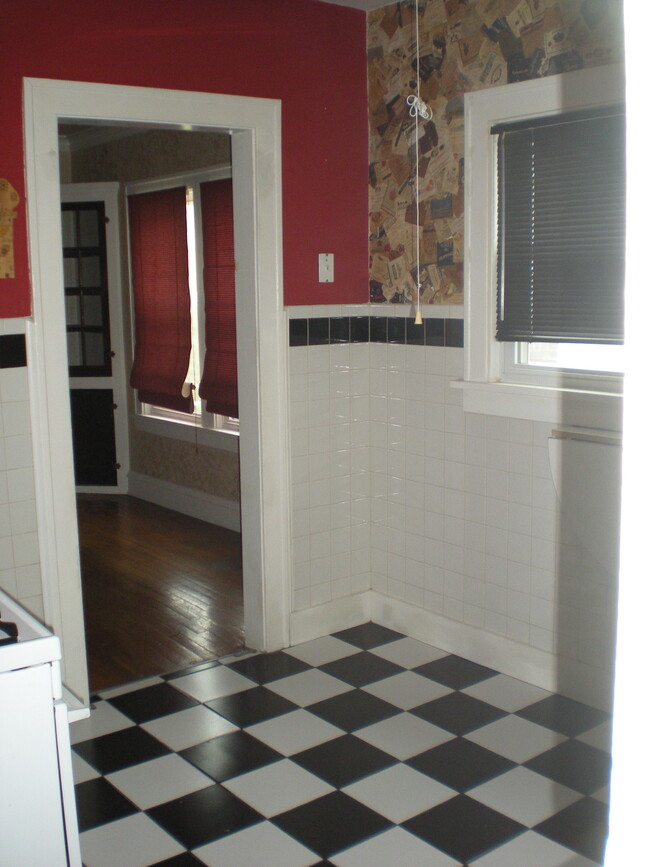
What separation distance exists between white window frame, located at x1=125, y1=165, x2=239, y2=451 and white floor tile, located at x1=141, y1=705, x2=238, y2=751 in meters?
2.53

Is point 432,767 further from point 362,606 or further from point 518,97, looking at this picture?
point 518,97

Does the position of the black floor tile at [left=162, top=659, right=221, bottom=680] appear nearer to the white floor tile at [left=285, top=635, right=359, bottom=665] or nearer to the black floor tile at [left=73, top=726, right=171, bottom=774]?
the white floor tile at [left=285, top=635, right=359, bottom=665]

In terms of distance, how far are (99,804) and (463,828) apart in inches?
42.9

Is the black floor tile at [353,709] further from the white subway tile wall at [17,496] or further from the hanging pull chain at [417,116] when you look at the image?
the hanging pull chain at [417,116]

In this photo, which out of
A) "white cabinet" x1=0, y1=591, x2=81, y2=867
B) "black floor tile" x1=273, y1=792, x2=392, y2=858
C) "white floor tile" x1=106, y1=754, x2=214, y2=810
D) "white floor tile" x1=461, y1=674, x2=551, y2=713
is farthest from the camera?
"white floor tile" x1=461, y1=674, x2=551, y2=713

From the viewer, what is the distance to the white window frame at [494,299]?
2988mm

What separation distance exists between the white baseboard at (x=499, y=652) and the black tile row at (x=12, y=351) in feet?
6.38

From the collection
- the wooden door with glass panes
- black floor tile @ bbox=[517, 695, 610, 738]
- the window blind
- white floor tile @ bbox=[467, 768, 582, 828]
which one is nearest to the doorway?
the wooden door with glass panes

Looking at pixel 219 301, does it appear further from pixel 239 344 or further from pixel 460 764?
pixel 460 764

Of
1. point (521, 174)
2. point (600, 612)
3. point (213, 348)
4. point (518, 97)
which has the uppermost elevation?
point (518, 97)

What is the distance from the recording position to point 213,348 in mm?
5641

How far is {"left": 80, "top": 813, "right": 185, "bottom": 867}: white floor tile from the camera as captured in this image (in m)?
2.41

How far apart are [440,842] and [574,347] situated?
5.65 ft

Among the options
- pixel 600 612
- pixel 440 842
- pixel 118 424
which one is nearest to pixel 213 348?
pixel 118 424
